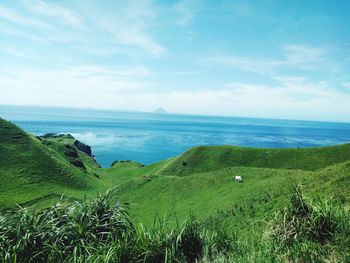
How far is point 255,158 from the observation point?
83.1 metres

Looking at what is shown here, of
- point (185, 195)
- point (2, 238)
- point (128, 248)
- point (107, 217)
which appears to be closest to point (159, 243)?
point (128, 248)

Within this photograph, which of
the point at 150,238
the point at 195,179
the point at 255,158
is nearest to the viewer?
the point at 150,238

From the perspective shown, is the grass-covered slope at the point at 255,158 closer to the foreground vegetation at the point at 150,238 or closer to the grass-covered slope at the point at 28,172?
the grass-covered slope at the point at 28,172

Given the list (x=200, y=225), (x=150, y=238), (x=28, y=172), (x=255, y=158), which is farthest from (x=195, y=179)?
(x=28, y=172)

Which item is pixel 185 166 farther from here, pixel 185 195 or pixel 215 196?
pixel 215 196

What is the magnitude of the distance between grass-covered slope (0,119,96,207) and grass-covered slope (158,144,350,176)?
25.2m

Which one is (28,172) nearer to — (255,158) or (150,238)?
(255,158)

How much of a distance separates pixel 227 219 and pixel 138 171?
7775 centimetres

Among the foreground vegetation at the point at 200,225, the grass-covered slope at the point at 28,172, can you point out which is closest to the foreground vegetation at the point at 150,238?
the foreground vegetation at the point at 200,225

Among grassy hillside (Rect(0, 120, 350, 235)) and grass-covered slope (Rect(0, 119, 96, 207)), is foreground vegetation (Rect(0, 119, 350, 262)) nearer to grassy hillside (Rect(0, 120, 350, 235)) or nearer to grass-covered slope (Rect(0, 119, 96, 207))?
grassy hillside (Rect(0, 120, 350, 235))

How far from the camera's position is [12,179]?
251ft

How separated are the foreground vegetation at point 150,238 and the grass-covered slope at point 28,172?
56.0 metres

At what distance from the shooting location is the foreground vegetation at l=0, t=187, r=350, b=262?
10938mm

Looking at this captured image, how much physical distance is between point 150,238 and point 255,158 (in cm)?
7448
